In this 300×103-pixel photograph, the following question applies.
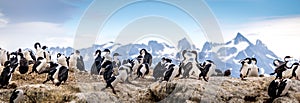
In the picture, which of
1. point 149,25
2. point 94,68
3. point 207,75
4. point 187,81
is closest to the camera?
point 187,81

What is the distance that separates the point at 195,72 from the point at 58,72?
6668 millimetres

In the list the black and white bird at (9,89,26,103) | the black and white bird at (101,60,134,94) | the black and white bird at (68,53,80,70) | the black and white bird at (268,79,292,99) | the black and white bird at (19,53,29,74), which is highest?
the black and white bird at (68,53,80,70)

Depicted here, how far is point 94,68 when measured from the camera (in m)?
21.3

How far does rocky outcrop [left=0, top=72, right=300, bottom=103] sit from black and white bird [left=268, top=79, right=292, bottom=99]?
0.19 metres

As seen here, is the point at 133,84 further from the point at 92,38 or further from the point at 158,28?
the point at 158,28

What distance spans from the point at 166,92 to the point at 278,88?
4.47 meters

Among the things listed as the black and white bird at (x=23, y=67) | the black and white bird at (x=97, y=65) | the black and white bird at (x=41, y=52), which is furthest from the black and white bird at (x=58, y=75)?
the black and white bird at (x=41, y=52)

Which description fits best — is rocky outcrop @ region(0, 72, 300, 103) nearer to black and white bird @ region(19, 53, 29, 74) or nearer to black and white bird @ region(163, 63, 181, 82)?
black and white bird @ region(163, 63, 181, 82)

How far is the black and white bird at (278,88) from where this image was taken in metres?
14.3

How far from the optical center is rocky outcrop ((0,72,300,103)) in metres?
14.8

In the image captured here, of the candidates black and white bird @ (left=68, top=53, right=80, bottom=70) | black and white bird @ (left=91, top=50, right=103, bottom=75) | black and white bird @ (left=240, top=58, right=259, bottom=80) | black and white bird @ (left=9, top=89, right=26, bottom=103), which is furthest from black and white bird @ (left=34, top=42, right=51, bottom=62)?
black and white bird @ (left=240, top=58, right=259, bottom=80)

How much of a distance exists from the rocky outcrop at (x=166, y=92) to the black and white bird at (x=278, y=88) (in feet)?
0.61

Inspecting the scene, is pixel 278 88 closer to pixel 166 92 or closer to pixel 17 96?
pixel 166 92

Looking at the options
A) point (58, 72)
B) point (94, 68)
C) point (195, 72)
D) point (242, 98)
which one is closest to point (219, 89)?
point (242, 98)
